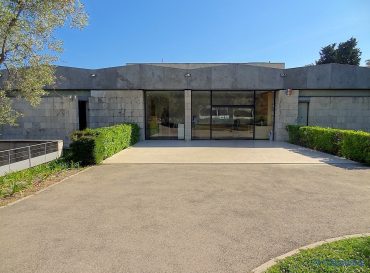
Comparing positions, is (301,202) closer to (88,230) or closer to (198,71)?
(88,230)

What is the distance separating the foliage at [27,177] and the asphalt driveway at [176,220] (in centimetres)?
79

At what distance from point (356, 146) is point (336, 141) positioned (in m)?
1.51

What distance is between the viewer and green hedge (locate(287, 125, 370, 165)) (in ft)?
30.9

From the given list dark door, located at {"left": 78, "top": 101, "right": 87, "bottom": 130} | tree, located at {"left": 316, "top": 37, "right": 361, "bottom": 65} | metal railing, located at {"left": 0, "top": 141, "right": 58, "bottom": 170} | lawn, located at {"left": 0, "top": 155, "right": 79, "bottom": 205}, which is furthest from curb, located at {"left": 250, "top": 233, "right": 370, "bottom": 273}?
tree, located at {"left": 316, "top": 37, "right": 361, "bottom": 65}

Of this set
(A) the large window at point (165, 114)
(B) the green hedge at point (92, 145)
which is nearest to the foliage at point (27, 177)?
(B) the green hedge at point (92, 145)

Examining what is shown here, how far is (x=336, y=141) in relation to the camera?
11.3 metres

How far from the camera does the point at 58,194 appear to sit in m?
6.20

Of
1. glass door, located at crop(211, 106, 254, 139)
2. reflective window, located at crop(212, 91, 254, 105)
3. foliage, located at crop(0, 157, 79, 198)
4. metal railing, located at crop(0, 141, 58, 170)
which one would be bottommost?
foliage, located at crop(0, 157, 79, 198)

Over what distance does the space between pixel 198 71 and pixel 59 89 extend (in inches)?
352

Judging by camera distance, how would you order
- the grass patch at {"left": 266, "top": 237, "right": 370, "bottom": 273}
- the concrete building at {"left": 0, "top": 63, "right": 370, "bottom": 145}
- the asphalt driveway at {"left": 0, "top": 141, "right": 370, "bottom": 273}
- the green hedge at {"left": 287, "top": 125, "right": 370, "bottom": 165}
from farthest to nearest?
the concrete building at {"left": 0, "top": 63, "right": 370, "bottom": 145}
the green hedge at {"left": 287, "top": 125, "right": 370, "bottom": 165}
the asphalt driveway at {"left": 0, "top": 141, "right": 370, "bottom": 273}
the grass patch at {"left": 266, "top": 237, "right": 370, "bottom": 273}

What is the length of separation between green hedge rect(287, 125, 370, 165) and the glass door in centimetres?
306

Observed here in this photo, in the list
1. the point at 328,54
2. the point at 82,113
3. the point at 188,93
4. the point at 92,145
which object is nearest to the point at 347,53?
the point at 328,54

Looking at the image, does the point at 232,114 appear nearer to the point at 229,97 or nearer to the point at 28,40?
the point at 229,97

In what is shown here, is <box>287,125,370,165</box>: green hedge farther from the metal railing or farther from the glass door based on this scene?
the metal railing
